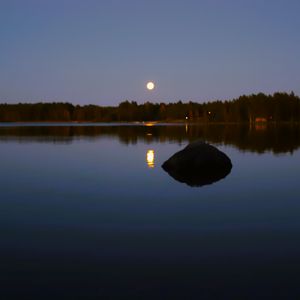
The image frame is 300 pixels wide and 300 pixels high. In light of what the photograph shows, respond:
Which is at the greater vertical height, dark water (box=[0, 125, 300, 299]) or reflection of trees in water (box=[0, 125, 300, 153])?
dark water (box=[0, 125, 300, 299])

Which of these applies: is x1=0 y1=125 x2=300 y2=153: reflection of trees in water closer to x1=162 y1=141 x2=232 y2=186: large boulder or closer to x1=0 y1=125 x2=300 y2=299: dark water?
x1=162 y1=141 x2=232 y2=186: large boulder

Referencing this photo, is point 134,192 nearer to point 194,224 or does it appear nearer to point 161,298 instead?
point 194,224

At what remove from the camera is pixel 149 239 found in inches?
429

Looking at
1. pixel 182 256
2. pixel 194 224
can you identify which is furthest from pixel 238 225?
A: pixel 182 256

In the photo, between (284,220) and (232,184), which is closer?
(284,220)

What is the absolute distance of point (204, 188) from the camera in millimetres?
19188

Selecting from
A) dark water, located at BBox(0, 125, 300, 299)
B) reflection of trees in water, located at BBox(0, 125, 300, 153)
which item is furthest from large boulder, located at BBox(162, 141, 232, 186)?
reflection of trees in water, located at BBox(0, 125, 300, 153)

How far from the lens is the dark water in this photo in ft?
25.6

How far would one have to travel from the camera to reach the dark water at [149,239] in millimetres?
7816

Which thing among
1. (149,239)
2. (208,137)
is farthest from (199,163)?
(208,137)

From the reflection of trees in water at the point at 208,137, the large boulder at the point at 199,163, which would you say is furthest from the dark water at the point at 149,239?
the reflection of trees in water at the point at 208,137

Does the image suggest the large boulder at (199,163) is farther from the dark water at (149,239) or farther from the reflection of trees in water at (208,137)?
the reflection of trees in water at (208,137)

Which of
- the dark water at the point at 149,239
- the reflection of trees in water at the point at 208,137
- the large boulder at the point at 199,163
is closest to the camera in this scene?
the dark water at the point at 149,239

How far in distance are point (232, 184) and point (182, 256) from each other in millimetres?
11425
